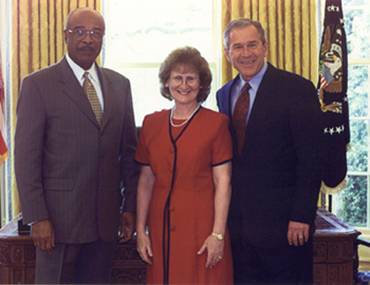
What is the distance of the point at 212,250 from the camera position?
6.69ft

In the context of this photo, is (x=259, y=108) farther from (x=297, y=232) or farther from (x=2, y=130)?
(x=2, y=130)

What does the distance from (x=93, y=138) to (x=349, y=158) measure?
301 cm

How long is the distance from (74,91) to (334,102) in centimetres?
222

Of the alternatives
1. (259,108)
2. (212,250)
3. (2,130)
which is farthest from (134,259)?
(2,130)

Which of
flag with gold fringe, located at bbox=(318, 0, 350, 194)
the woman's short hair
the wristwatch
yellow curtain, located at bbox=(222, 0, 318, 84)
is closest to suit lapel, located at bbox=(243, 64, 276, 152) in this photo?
the woman's short hair

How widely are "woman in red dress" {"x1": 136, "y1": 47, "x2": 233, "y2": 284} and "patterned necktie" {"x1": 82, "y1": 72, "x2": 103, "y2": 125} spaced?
217 mm

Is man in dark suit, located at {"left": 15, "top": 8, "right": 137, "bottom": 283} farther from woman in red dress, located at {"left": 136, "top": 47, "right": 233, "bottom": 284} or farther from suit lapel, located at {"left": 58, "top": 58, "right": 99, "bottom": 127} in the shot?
woman in red dress, located at {"left": 136, "top": 47, "right": 233, "bottom": 284}

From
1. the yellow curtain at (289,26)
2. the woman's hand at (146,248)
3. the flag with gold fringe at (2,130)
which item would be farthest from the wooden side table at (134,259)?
the yellow curtain at (289,26)

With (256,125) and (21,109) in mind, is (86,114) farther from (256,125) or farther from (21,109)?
(256,125)

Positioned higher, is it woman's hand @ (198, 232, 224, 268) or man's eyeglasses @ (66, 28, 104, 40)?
man's eyeglasses @ (66, 28, 104, 40)

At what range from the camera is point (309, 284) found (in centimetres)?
220

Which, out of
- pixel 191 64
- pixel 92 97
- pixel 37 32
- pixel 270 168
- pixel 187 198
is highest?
pixel 37 32

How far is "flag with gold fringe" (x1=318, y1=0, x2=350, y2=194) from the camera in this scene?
12.3 ft

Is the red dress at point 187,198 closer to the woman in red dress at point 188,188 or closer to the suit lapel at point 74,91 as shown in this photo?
the woman in red dress at point 188,188
